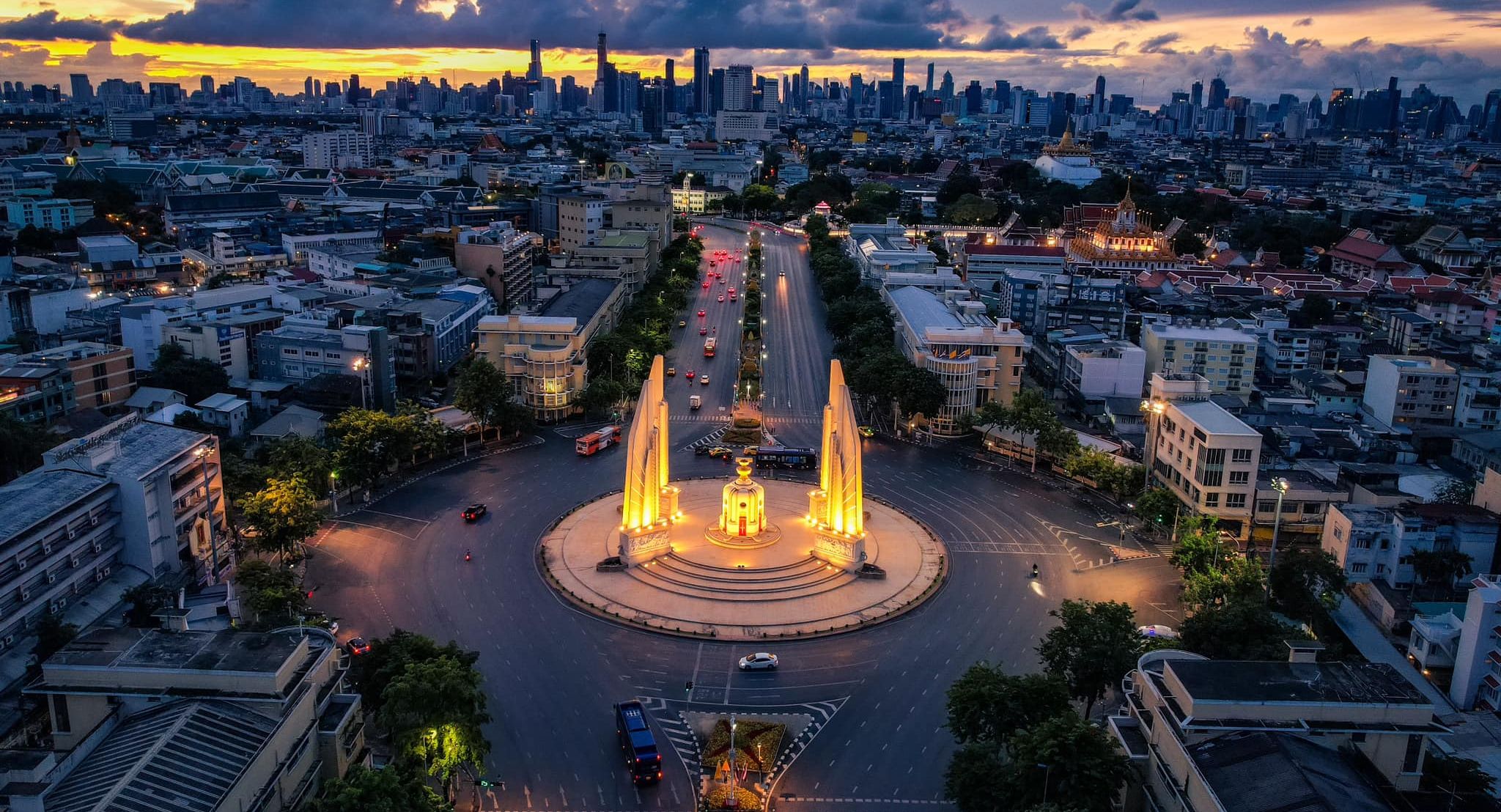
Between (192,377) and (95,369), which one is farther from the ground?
(95,369)

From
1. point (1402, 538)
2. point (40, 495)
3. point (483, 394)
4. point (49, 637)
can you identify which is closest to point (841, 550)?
point (1402, 538)

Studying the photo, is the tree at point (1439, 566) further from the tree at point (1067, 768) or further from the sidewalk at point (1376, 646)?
the tree at point (1067, 768)

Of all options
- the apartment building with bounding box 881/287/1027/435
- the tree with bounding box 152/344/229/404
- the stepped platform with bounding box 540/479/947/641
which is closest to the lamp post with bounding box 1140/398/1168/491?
the apartment building with bounding box 881/287/1027/435

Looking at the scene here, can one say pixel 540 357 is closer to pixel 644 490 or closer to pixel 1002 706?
pixel 644 490

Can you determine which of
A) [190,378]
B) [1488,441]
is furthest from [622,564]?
[1488,441]

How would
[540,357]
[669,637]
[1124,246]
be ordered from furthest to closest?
[1124,246]
[540,357]
[669,637]
